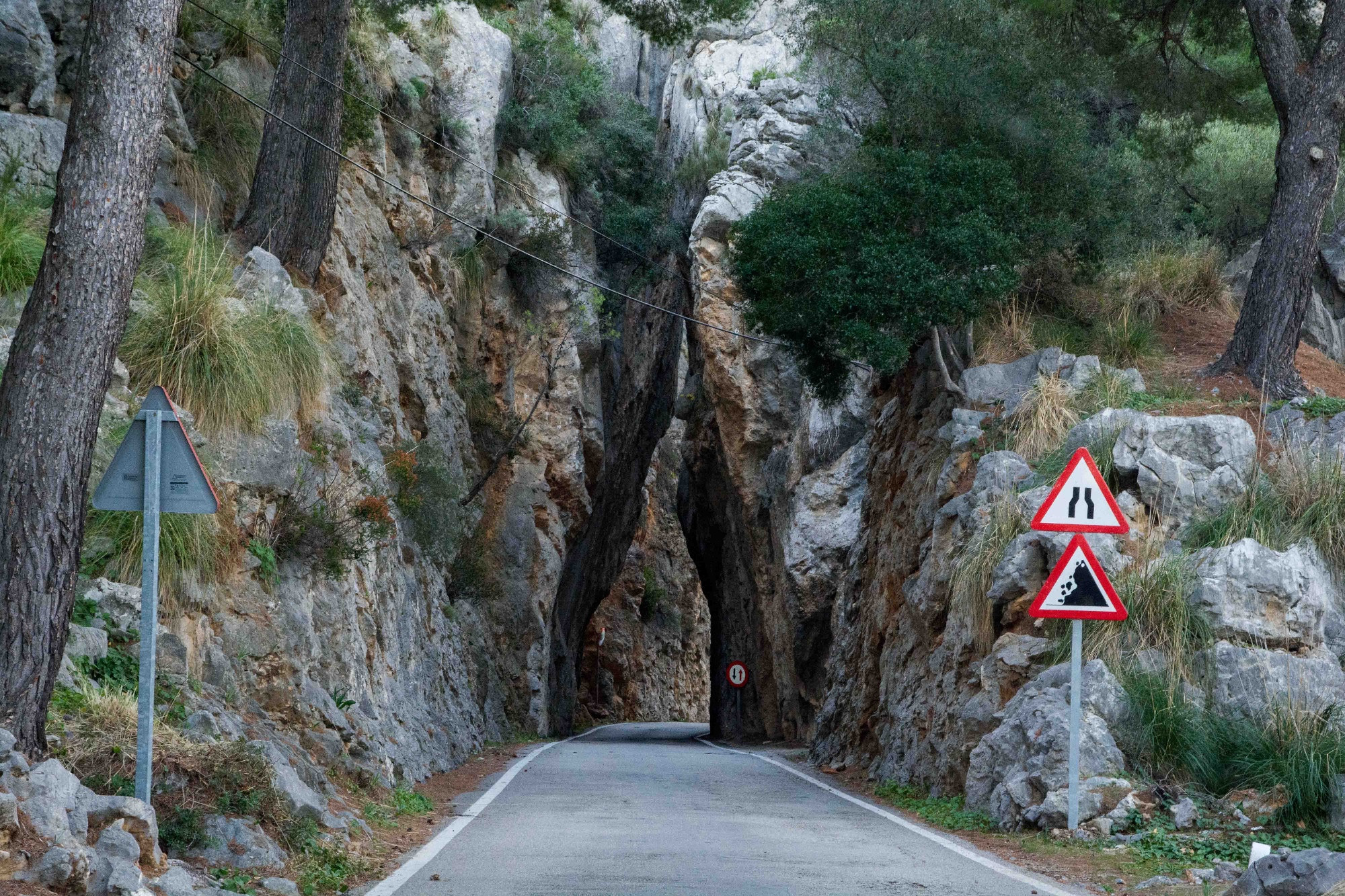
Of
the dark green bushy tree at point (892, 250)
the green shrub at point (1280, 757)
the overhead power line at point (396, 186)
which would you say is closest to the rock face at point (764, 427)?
the overhead power line at point (396, 186)

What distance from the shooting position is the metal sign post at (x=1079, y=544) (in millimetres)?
9781

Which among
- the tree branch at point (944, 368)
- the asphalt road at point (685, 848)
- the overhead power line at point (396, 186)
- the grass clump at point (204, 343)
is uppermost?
the overhead power line at point (396, 186)

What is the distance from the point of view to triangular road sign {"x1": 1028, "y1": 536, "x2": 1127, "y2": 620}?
980cm

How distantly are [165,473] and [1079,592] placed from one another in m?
6.97

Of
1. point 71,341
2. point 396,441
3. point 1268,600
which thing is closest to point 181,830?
point 71,341

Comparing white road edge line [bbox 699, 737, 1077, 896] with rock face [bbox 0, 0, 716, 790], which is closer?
white road edge line [bbox 699, 737, 1077, 896]

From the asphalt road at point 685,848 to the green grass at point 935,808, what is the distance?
22.6 inches

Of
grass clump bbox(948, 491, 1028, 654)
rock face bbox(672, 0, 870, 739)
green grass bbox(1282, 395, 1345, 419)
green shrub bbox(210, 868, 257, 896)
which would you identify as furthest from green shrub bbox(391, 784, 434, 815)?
rock face bbox(672, 0, 870, 739)

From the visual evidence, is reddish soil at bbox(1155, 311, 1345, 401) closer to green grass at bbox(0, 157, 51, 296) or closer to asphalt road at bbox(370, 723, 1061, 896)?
asphalt road at bbox(370, 723, 1061, 896)

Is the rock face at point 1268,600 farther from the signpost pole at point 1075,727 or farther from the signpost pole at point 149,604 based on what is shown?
the signpost pole at point 149,604

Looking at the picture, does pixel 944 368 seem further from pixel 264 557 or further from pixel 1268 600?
pixel 264 557

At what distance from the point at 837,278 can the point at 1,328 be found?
34.3 feet

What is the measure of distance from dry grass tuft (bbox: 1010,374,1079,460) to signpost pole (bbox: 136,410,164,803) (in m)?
10.8

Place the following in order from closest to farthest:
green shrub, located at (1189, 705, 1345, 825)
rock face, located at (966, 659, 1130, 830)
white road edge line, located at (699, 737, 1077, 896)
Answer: white road edge line, located at (699, 737, 1077, 896) < green shrub, located at (1189, 705, 1345, 825) < rock face, located at (966, 659, 1130, 830)
